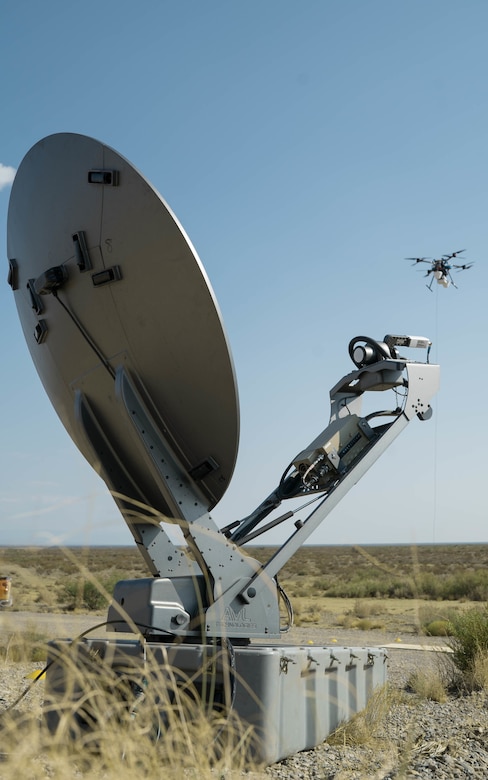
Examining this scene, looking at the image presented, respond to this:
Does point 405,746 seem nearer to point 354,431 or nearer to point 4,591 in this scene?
point 354,431

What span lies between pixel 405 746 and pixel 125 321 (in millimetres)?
3743

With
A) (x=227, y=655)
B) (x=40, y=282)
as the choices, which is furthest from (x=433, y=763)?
(x=40, y=282)

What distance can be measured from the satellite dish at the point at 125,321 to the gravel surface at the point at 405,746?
1608 mm

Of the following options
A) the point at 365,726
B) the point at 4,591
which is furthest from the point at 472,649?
the point at 4,591

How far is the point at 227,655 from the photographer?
547 centimetres

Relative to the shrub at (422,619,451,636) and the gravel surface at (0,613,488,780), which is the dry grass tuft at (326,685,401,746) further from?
the shrub at (422,619,451,636)

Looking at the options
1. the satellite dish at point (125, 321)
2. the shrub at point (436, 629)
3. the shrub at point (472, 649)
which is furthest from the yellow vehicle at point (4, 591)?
the shrub at point (436, 629)

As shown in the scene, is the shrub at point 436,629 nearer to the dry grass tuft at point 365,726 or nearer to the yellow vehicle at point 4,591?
the yellow vehicle at point 4,591

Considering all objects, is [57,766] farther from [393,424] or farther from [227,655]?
[393,424]

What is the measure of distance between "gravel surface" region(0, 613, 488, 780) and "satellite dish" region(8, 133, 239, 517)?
5.27 feet

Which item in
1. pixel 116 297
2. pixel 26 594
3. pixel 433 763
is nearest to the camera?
pixel 433 763

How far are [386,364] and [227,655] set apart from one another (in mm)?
3106

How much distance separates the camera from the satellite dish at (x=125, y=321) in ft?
19.9

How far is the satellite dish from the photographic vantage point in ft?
19.9
